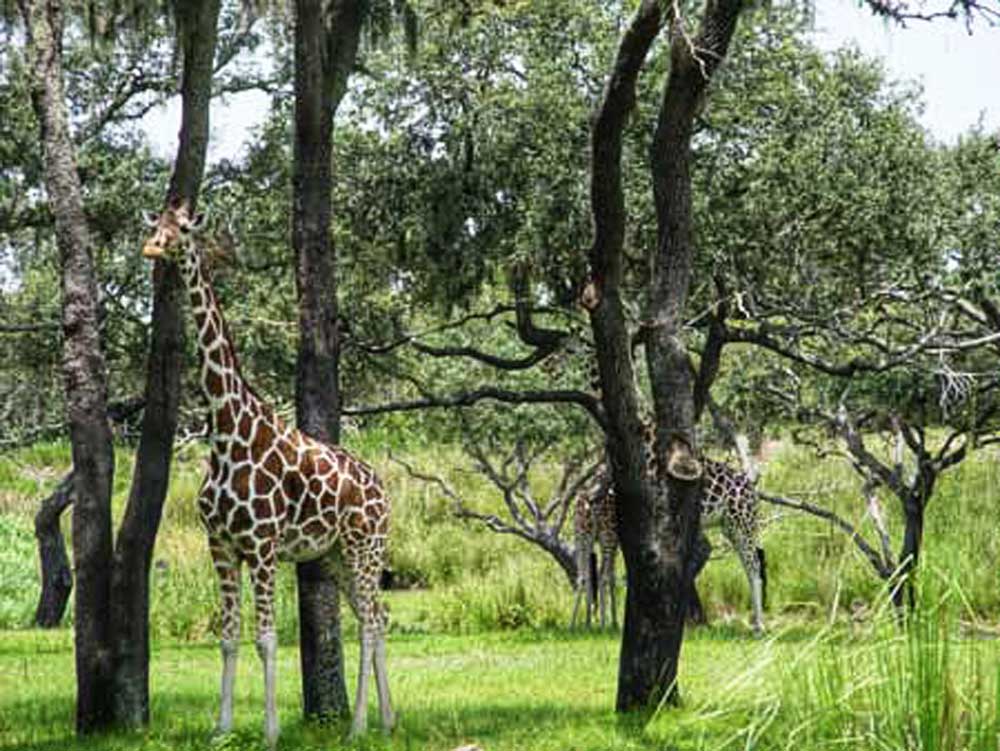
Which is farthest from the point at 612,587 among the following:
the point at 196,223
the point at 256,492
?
the point at 196,223

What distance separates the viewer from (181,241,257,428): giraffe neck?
32.2 feet

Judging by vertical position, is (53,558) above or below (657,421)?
below

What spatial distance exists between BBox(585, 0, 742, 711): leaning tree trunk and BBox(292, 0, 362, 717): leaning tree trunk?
1.85m

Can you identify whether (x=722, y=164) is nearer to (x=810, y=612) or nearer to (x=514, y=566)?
(x=810, y=612)

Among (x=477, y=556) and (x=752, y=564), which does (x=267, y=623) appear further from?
(x=477, y=556)

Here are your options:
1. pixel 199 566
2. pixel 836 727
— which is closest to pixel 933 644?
pixel 836 727

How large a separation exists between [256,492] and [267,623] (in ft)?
2.84

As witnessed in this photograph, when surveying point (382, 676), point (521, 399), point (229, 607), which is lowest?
point (382, 676)

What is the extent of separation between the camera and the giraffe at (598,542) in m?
18.0

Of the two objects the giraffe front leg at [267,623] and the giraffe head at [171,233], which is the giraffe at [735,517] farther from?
the giraffe head at [171,233]

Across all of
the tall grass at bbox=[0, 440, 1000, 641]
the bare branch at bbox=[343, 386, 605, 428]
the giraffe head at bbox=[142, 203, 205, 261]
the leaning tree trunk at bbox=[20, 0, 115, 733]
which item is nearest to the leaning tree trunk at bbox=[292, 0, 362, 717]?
the giraffe head at bbox=[142, 203, 205, 261]

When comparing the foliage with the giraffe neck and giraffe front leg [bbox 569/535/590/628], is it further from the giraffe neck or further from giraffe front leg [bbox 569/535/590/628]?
the giraffe neck

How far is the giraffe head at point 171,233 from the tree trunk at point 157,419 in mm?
437

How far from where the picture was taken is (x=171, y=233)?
972cm
